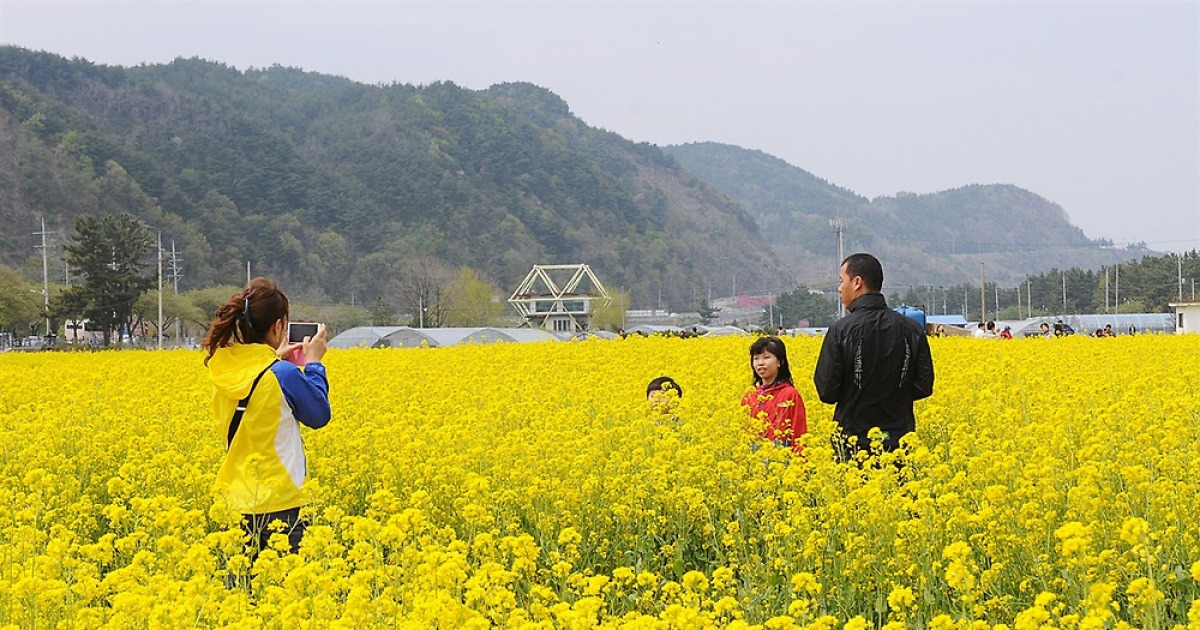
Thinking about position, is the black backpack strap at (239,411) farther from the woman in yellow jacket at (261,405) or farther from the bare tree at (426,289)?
the bare tree at (426,289)

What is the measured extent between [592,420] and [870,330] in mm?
2248

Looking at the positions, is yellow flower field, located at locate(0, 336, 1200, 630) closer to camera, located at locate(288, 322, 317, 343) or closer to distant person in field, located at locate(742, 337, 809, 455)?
distant person in field, located at locate(742, 337, 809, 455)

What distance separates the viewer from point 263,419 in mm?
4496

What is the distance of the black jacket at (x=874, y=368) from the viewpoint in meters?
5.56

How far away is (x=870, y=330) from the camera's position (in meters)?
5.55

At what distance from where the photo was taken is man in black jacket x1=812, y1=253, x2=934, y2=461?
5562 mm

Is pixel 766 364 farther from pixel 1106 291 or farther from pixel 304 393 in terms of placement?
pixel 1106 291

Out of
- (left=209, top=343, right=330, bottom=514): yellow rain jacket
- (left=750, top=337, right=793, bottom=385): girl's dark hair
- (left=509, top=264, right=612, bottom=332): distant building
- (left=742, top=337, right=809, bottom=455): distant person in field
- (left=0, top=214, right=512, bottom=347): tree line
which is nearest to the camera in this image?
(left=209, top=343, right=330, bottom=514): yellow rain jacket

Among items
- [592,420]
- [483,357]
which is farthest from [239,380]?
[483,357]

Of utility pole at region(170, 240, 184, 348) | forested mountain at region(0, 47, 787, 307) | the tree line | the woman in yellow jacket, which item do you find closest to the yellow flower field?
the woman in yellow jacket

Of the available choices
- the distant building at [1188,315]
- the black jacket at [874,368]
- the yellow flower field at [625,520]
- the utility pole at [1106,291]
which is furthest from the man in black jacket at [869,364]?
the utility pole at [1106,291]

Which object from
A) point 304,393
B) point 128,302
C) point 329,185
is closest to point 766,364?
point 304,393

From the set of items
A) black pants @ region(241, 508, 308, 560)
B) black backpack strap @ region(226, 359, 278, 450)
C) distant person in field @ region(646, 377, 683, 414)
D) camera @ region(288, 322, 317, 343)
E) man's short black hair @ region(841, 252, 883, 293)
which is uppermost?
man's short black hair @ region(841, 252, 883, 293)

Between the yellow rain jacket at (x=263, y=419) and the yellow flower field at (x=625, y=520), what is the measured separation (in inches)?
5.9
